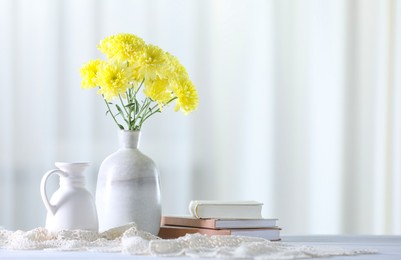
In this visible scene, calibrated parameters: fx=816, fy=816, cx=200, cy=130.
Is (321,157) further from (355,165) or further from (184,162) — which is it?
(184,162)

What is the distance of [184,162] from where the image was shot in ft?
10.9

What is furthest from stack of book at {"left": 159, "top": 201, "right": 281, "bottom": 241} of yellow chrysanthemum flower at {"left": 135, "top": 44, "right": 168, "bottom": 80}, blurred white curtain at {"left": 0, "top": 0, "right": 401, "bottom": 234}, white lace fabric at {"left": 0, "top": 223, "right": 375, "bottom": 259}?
blurred white curtain at {"left": 0, "top": 0, "right": 401, "bottom": 234}

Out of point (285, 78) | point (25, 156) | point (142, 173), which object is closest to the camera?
point (142, 173)

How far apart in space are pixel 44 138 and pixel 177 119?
1.76ft

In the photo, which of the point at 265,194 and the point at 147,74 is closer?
the point at 147,74

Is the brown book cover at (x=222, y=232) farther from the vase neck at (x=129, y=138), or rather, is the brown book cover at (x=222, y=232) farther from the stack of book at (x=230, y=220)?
the vase neck at (x=129, y=138)

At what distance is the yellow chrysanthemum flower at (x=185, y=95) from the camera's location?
1.79 metres

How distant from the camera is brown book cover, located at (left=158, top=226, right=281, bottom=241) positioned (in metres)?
1.74

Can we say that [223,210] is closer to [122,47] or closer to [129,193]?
[129,193]

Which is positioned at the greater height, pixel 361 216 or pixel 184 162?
pixel 184 162

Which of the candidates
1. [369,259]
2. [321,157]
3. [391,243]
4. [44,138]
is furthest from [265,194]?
[369,259]

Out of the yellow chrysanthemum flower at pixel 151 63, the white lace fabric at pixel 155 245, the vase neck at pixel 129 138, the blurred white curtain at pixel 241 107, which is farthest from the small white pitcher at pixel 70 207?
the blurred white curtain at pixel 241 107

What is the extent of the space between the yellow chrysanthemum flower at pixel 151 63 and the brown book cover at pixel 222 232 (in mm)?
344

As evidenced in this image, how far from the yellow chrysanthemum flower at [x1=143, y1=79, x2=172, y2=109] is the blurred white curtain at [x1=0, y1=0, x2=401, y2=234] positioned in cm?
149
